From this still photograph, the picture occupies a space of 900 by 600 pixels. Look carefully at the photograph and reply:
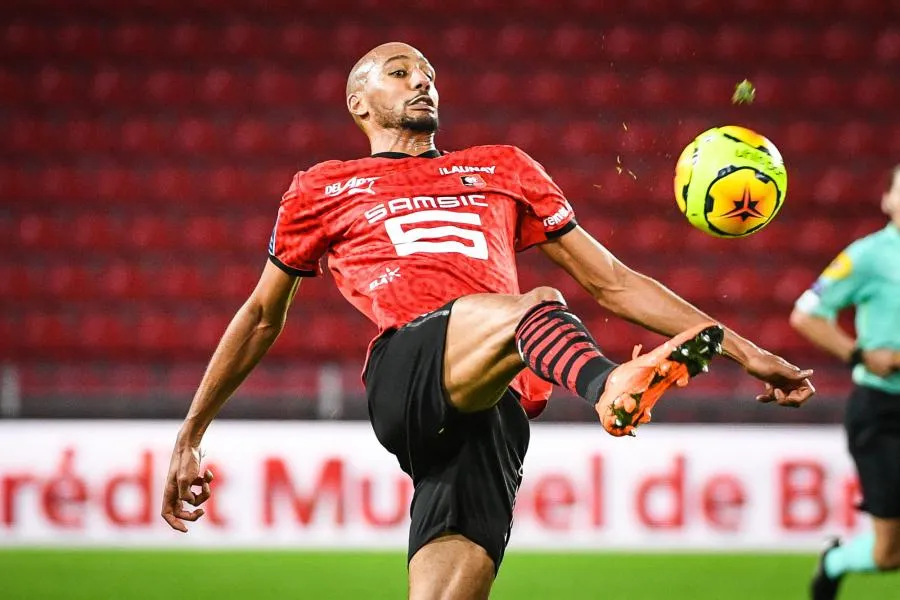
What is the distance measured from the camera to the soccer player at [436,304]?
8.91 ft

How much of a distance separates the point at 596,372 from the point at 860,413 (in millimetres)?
2498

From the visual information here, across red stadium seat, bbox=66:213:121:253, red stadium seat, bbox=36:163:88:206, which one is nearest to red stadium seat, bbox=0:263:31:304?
red stadium seat, bbox=66:213:121:253

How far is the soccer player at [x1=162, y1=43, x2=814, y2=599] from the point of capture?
272 cm

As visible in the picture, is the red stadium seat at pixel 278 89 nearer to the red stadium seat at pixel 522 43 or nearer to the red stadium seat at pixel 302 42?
the red stadium seat at pixel 302 42

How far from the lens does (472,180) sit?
10.0ft

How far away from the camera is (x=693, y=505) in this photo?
6590 mm

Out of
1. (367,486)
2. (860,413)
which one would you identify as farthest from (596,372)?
(367,486)

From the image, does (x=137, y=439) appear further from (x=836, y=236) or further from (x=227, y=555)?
(x=836, y=236)

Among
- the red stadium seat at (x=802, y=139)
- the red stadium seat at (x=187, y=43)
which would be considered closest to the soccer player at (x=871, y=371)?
the red stadium seat at (x=802, y=139)

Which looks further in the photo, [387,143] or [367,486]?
[367,486]

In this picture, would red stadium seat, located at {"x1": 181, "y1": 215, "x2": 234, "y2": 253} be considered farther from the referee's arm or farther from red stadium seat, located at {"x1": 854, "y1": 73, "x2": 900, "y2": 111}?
the referee's arm

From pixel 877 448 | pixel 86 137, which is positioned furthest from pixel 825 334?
pixel 86 137

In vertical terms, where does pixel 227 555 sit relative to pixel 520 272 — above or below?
below

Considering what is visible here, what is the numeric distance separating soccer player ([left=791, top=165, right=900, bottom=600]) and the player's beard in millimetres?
1852
